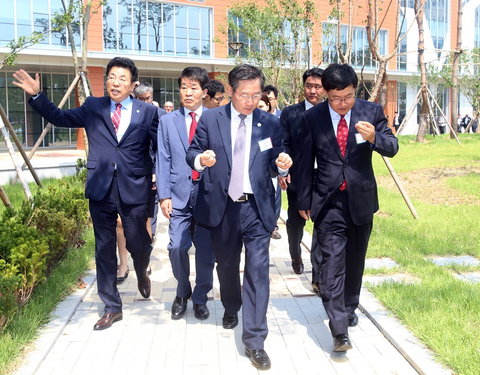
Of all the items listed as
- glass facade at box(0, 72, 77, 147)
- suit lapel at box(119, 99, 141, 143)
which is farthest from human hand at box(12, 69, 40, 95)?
glass facade at box(0, 72, 77, 147)

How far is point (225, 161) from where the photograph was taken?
4.11 metres

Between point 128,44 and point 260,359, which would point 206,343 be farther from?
point 128,44

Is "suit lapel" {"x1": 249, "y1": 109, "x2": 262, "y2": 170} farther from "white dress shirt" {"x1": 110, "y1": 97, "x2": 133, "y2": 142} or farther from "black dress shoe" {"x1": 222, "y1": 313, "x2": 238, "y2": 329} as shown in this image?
"black dress shoe" {"x1": 222, "y1": 313, "x2": 238, "y2": 329}

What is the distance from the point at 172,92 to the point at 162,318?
25.1 meters

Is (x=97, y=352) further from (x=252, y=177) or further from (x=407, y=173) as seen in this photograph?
(x=407, y=173)

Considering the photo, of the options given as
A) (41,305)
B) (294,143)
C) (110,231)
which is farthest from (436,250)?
(41,305)

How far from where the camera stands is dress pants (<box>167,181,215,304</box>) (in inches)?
188

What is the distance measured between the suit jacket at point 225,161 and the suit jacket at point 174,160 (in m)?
0.72

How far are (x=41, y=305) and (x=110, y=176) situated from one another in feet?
4.11

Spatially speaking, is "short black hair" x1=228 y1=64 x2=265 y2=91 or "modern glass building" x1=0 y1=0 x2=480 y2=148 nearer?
"short black hair" x1=228 y1=64 x2=265 y2=91

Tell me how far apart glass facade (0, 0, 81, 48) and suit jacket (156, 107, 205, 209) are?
19.7 m

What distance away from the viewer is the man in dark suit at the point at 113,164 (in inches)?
182

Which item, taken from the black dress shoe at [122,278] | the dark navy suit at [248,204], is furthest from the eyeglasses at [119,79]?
the black dress shoe at [122,278]

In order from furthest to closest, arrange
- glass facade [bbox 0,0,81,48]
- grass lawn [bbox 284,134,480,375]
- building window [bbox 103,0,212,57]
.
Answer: building window [bbox 103,0,212,57] → glass facade [bbox 0,0,81,48] → grass lawn [bbox 284,134,480,375]
